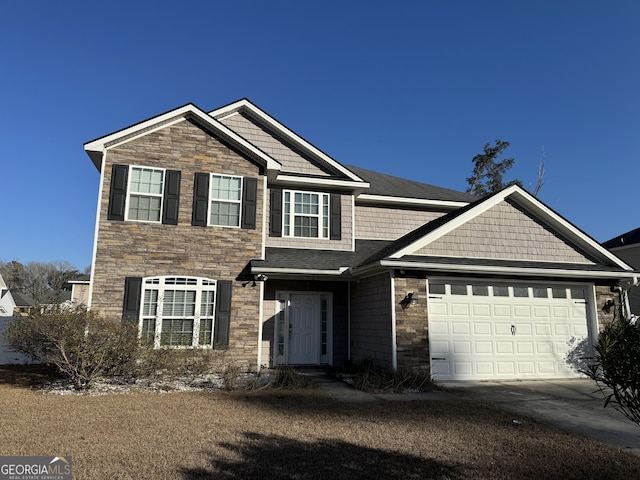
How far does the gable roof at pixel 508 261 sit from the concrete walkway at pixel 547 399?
8.73 feet

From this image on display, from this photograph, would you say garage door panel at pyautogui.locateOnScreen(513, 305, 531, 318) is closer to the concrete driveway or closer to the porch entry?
the concrete driveway

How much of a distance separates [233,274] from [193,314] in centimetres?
139

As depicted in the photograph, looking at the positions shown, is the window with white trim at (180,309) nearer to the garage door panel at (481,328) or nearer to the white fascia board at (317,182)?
the white fascia board at (317,182)

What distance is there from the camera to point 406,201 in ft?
47.1

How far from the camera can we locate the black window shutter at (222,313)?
10594 millimetres

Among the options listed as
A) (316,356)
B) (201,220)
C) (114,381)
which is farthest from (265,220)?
(114,381)

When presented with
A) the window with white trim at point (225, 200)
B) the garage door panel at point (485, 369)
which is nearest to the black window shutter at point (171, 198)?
the window with white trim at point (225, 200)

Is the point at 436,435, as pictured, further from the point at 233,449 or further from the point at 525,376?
the point at 525,376

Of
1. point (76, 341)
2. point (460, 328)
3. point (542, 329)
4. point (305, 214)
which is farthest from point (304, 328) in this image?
point (542, 329)

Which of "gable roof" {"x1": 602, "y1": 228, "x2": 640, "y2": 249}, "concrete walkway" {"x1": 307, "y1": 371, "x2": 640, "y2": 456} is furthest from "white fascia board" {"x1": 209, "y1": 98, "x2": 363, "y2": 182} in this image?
"gable roof" {"x1": 602, "y1": 228, "x2": 640, "y2": 249}

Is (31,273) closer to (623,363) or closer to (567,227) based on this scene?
(567,227)

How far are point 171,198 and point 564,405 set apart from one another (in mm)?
9846

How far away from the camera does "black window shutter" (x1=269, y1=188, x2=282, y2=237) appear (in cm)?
1248

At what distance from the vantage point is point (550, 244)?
37.8 ft
